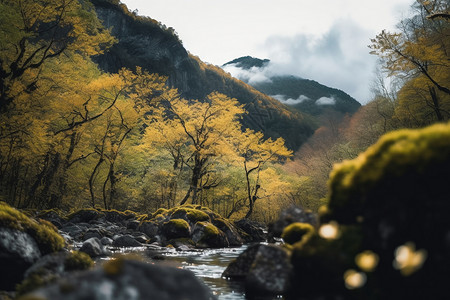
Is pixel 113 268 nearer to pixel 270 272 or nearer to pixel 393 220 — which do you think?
pixel 393 220

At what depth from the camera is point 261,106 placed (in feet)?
404

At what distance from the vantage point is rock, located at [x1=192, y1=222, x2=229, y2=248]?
1628cm

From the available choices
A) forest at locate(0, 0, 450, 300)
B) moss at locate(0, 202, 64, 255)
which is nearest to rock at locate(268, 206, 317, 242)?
forest at locate(0, 0, 450, 300)

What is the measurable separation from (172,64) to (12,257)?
85.9 m

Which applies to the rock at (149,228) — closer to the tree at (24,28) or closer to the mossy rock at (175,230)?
the mossy rock at (175,230)

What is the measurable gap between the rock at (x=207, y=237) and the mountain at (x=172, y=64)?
2980cm

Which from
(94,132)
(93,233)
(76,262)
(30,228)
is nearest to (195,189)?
(94,132)

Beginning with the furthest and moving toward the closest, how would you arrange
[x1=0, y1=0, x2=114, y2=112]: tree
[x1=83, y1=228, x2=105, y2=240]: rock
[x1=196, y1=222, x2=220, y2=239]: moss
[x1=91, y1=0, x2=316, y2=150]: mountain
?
[x1=91, y1=0, x2=316, y2=150]: mountain → [x1=196, y1=222, x2=220, y2=239]: moss → [x1=83, y1=228, x2=105, y2=240]: rock → [x1=0, y1=0, x2=114, y2=112]: tree

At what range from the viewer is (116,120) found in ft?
85.6

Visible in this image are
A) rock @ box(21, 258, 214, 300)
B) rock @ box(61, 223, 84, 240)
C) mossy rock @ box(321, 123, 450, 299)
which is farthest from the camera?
rock @ box(61, 223, 84, 240)

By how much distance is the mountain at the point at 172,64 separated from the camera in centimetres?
7112

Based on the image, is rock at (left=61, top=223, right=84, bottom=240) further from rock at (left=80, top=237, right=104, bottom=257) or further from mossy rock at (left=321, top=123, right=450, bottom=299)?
mossy rock at (left=321, top=123, right=450, bottom=299)

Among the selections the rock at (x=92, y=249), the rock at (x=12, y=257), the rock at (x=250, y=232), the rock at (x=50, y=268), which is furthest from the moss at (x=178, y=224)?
the rock at (x=50, y=268)

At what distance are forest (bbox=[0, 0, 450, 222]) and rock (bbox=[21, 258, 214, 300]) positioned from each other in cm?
1542
